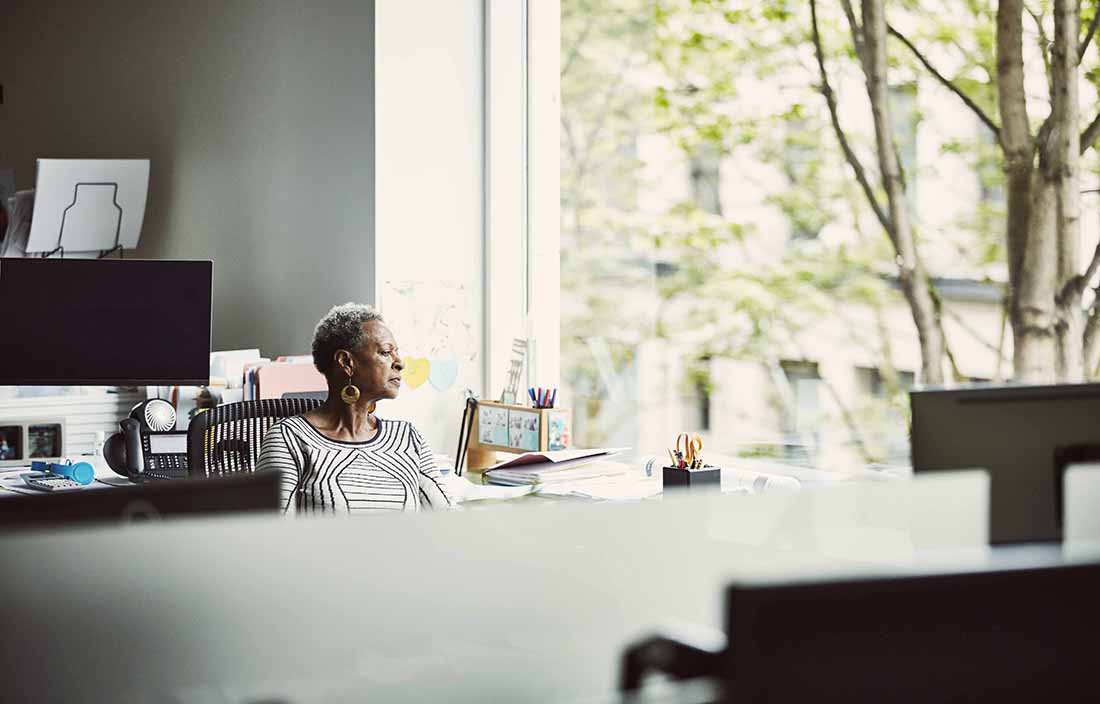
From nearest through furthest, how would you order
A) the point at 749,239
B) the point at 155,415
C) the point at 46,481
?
the point at 46,481 < the point at 155,415 < the point at 749,239

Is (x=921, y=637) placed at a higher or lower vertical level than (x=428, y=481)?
higher

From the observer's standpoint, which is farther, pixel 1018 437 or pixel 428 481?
pixel 428 481

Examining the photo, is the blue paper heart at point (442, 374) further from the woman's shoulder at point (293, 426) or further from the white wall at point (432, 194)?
A: the woman's shoulder at point (293, 426)

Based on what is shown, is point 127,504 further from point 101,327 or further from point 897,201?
point 897,201

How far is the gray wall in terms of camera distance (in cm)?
410

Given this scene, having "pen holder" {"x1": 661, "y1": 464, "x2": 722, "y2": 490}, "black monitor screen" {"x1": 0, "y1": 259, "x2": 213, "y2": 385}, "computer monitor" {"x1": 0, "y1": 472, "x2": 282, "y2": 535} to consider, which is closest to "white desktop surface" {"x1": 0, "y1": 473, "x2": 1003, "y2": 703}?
"computer monitor" {"x1": 0, "y1": 472, "x2": 282, "y2": 535}

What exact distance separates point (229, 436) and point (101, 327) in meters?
0.66

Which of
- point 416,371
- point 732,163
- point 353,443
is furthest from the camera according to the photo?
point 732,163

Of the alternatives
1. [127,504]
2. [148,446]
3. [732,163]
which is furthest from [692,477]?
[732,163]

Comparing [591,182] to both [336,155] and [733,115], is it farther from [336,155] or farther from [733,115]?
[336,155]

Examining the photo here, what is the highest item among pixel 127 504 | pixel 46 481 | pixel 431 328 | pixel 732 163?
pixel 732 163

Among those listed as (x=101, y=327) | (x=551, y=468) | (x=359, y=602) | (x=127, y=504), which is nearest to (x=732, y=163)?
(x=551, y=468)

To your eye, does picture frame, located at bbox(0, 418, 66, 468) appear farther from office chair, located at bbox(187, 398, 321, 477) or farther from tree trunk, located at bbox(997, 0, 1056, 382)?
tree trunk, located at bbox(997, 0, 1056, 382)

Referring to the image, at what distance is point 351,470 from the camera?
111 inches
